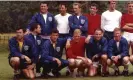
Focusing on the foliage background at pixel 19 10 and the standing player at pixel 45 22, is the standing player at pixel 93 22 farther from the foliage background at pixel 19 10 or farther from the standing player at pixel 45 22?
the foliage background at pixel 19 10

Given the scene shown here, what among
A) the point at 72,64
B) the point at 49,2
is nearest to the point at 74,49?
the point at 72,64

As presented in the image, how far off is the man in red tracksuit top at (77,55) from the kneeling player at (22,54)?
36.5 inches

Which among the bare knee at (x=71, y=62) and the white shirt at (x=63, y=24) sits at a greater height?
the white shirt at (x=63, y=24)

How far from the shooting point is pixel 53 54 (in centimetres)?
1039

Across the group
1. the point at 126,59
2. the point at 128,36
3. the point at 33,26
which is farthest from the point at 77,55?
the point at 128,36

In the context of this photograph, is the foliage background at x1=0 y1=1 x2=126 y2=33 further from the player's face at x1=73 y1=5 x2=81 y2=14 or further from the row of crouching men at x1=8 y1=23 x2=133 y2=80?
the row of crouching men at x1=8 y1=23 x2=133 y2=80

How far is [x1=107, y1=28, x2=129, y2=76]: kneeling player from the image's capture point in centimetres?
1033

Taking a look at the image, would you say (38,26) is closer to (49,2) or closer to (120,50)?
(120,50)

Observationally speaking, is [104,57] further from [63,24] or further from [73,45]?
[63,24]

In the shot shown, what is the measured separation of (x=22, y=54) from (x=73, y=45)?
4.42ft

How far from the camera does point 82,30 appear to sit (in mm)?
10688

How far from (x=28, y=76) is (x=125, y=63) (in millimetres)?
2493

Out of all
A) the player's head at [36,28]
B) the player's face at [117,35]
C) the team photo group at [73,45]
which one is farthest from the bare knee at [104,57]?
the player's head at [36,28]

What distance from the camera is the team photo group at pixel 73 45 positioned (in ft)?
33.6
